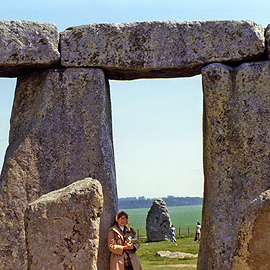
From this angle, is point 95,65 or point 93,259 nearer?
point 93,259

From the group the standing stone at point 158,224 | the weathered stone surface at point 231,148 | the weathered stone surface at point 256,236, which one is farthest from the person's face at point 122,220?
the standing stone at point 158,224

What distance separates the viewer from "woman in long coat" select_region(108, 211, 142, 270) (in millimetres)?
8469

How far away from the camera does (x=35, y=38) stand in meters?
9.17

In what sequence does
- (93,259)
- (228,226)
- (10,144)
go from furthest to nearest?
(10,144)
(228,226)
(93,259)

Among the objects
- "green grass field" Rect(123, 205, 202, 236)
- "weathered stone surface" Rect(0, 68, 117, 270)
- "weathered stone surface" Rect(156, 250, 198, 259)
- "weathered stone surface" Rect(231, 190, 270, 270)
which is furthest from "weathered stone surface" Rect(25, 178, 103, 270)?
"green grass field" Rect(123, 205, 202, 236)

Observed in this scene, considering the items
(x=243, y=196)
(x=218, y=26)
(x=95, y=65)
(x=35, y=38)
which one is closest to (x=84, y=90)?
(x=95, y=65)

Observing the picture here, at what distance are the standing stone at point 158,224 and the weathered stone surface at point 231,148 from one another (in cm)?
1546

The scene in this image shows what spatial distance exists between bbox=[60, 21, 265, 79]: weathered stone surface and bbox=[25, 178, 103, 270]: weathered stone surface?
360 centimetres

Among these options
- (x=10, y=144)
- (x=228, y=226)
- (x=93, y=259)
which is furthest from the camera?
(x=10, y=144)

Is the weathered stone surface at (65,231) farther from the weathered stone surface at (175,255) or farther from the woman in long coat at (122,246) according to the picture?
the weathered stone surface at (175,255)

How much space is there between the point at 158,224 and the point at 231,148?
16326 mm

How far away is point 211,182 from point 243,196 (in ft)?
1.75

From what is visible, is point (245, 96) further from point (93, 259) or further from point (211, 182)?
point (93, 259)

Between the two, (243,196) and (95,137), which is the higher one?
(95,137)
